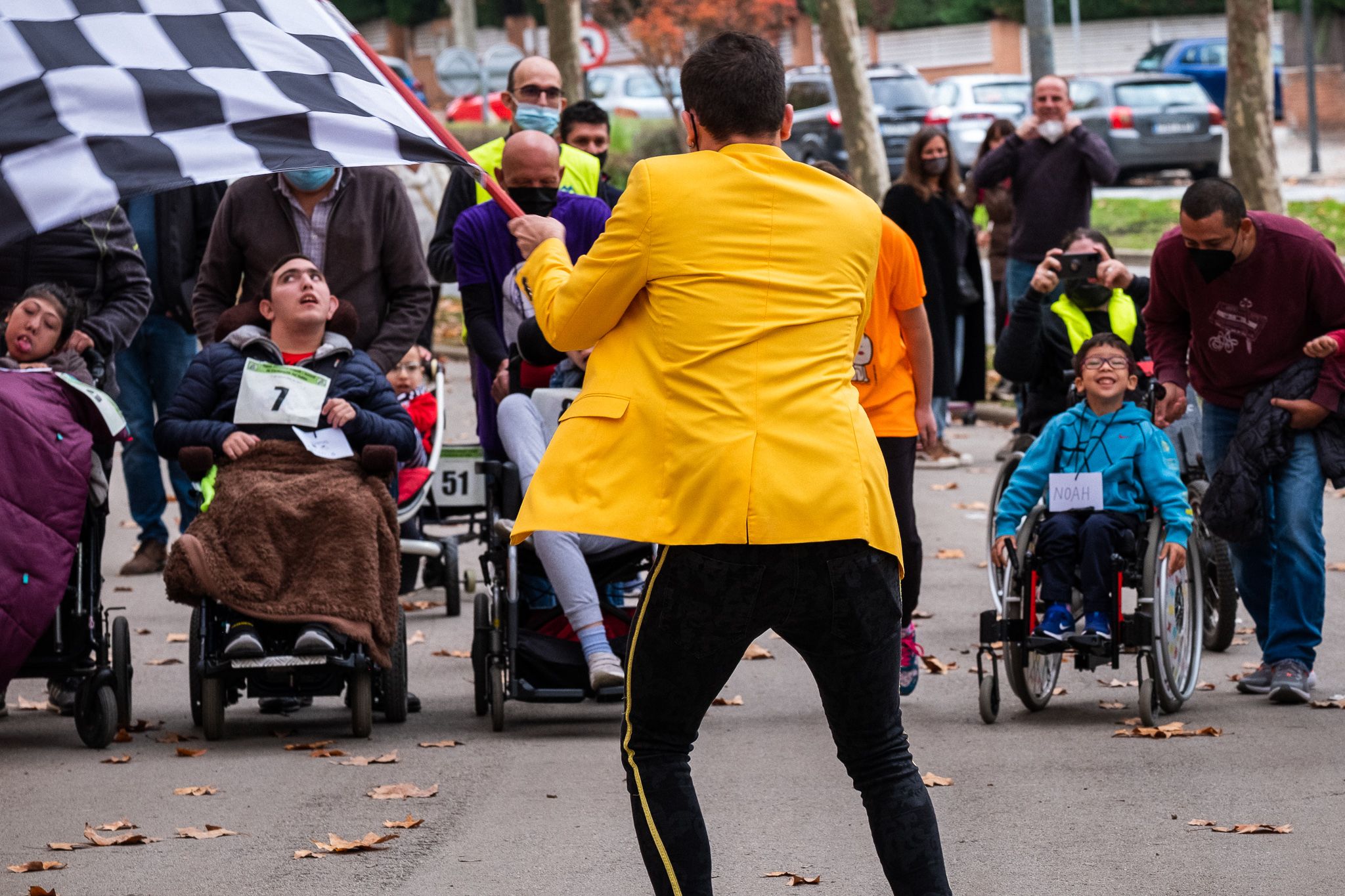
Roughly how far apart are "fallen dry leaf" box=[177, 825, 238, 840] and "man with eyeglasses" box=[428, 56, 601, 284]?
3.52 metres

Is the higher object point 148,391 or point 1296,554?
point 148,391

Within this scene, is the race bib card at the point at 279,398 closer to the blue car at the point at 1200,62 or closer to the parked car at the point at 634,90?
the parked car at the point at 634,90

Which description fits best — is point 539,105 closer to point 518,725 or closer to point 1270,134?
point 518,725

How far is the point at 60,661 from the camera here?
7.26 meters

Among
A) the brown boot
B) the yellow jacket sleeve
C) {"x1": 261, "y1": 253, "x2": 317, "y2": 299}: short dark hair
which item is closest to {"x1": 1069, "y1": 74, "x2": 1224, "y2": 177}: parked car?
the brown boot

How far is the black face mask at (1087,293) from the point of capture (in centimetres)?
875

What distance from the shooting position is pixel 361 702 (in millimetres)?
7266

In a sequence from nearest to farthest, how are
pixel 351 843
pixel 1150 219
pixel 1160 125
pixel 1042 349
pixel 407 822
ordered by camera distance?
1. pixel 351 843
2. pixel 407 822
3. pixel 1042 349
4. pixel 1150 219
5. pixel 1160 125

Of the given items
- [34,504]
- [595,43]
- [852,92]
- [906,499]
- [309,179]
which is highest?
[595,43]

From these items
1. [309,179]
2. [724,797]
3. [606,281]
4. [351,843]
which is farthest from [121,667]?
[606,281]

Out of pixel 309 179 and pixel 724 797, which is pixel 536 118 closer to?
pixel 309 179

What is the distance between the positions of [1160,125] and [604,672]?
26.4 metres

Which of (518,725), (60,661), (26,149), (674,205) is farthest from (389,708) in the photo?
(674,205)

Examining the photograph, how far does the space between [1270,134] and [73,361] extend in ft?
46.9
